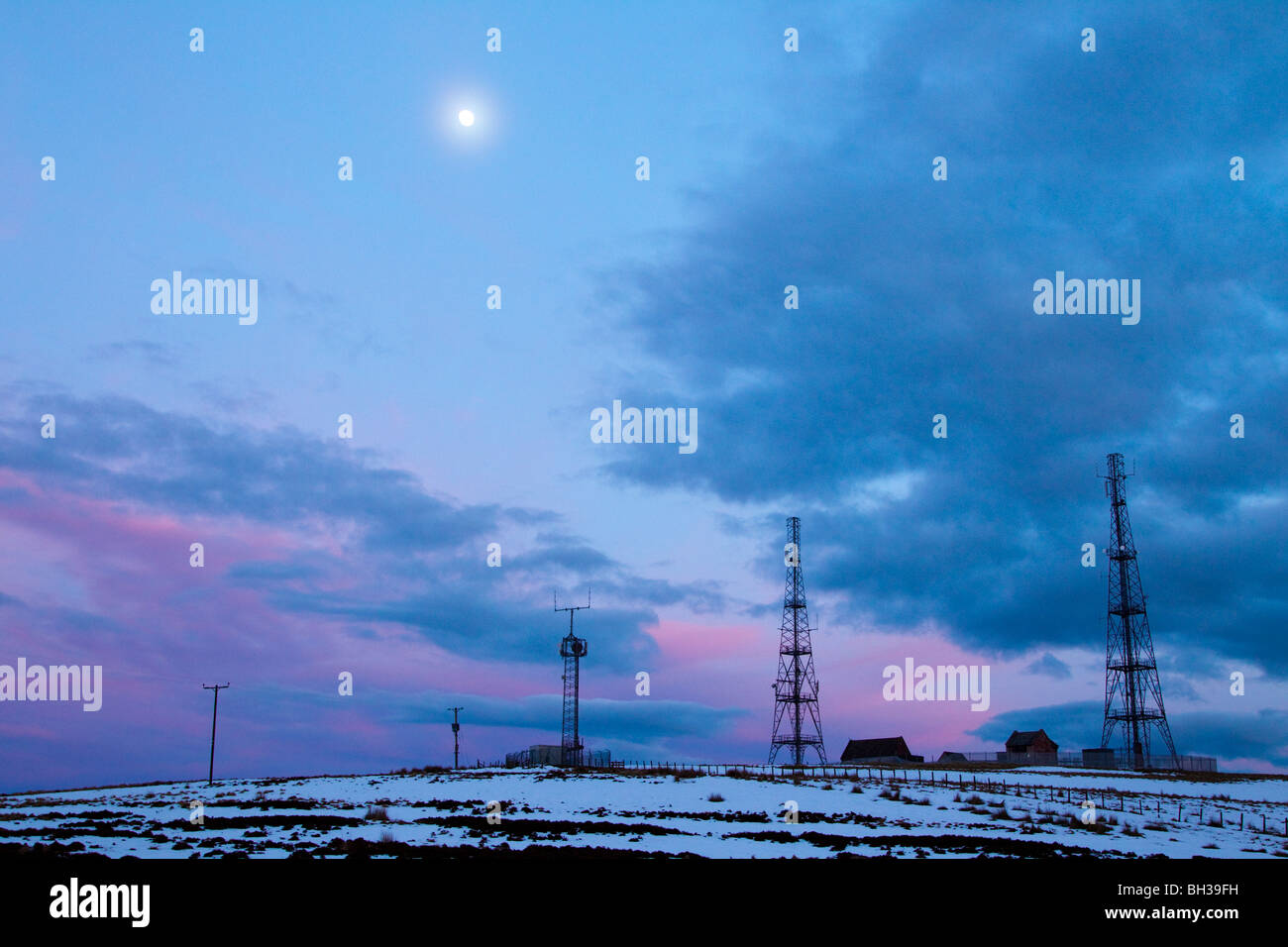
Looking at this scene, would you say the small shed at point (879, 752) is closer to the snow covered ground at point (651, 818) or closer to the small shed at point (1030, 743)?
the small shed at point (1030, 743)

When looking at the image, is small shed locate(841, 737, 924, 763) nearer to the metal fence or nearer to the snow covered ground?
the metal fence

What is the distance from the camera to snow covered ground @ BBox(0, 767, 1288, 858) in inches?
1248

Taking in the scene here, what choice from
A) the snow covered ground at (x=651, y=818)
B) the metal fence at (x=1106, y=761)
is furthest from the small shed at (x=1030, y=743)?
the snow covered ground at (x=651, y=818)

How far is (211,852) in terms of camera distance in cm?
2902

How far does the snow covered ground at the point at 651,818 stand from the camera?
104 feet

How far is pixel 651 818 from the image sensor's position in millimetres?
41812

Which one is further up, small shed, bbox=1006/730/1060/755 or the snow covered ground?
the snow covered ground

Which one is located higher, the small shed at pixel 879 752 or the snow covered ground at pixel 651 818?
the snow covered ground at pixel 651 818

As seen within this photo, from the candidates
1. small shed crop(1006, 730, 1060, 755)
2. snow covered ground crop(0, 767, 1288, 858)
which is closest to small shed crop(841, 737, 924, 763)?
small shed crop(1006, 730, 1060, 755)
